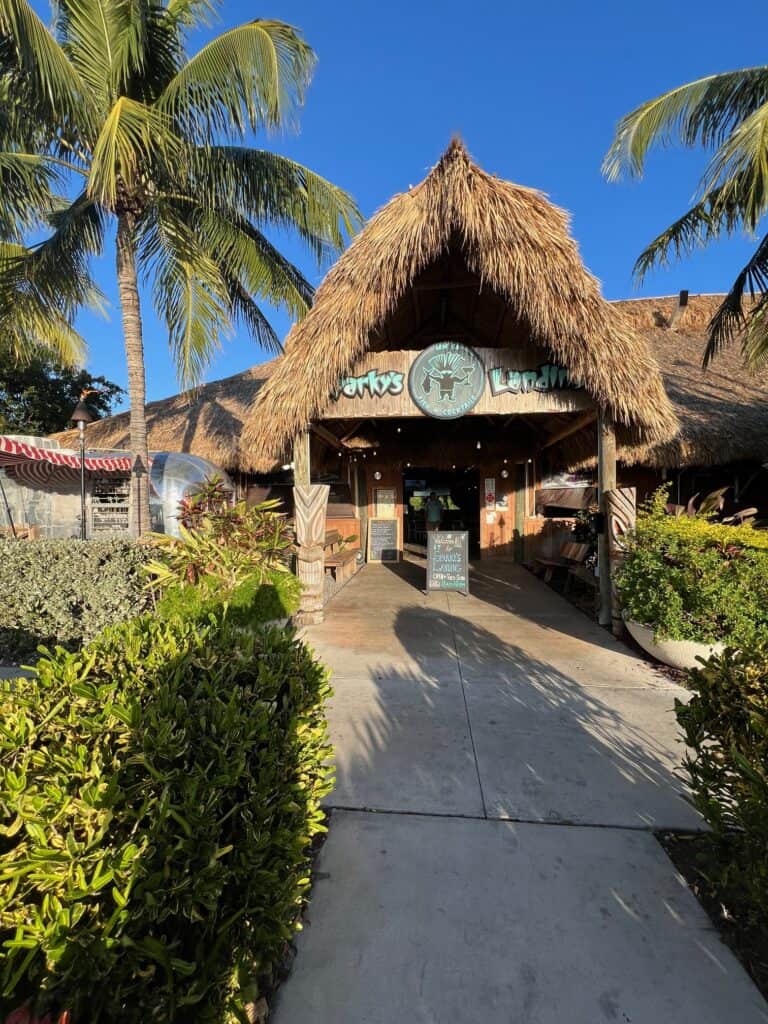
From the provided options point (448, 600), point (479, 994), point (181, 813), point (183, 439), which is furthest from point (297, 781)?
point (183, 439)

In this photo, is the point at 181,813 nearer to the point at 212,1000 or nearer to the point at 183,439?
the point at 212,1000

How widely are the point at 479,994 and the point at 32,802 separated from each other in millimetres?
1543

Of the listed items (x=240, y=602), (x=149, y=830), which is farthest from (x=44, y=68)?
(x=149, y=830)

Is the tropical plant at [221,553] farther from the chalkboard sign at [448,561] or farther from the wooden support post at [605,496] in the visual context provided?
the wooden support post at [605,496]

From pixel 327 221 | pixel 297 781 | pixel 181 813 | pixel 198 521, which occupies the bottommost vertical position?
pixel 297 781

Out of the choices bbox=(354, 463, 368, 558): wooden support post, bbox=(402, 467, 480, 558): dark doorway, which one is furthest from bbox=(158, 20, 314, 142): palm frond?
bbox=(402, 467, 480, 558): dark doorway

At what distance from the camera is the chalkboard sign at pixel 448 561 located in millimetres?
7332

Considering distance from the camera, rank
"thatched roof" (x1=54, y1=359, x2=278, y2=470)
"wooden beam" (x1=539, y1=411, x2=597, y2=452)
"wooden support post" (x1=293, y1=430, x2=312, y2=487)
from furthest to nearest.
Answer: "thatched roof" (x1=54, y1=359, x2=278, y2=470) → "wooden beam" (x1=539, y1=411, x2=597, y2=452) → "wooden support post" (x1=293, y1=430, x2=312, y2=487)

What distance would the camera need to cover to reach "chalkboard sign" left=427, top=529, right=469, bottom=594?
7332 mm

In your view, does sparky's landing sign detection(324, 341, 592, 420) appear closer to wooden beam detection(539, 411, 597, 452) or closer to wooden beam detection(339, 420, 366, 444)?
wooden beam detection(539, 411, 597, 452)

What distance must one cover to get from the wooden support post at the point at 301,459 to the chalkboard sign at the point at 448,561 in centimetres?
237

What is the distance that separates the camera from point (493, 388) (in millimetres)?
5820

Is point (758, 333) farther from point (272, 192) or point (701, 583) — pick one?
point (272, 192)

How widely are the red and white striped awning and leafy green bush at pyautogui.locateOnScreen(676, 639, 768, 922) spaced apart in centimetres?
1089
